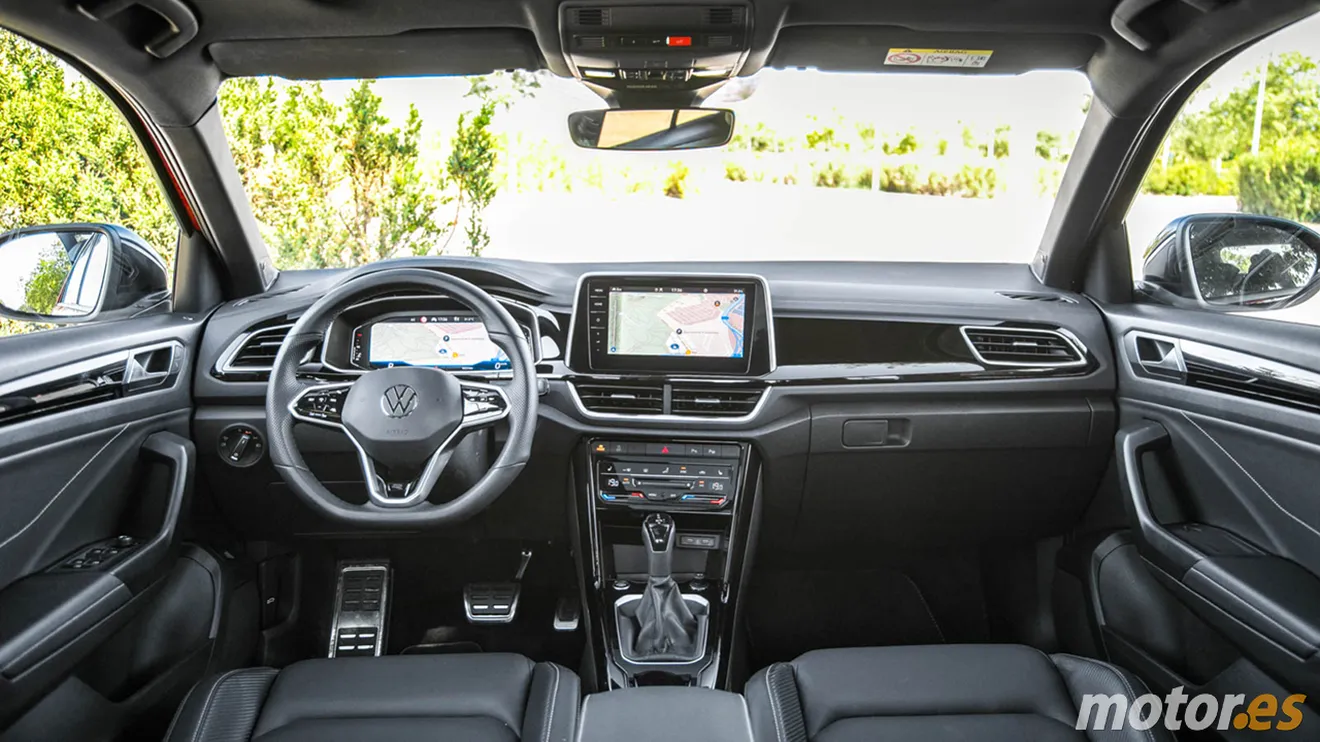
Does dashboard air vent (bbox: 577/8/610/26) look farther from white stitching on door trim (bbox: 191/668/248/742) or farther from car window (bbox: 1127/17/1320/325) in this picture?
white stitching on door trim (bbox: 191/668/248/742)

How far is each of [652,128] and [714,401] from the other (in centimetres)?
85

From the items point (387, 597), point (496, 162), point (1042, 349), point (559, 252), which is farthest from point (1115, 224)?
point (496, 162)

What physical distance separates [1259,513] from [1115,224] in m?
1.02

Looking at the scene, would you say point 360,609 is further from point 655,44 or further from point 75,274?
point 655,44

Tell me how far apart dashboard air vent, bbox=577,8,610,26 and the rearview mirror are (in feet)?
1.20

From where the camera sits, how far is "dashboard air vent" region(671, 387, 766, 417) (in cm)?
281

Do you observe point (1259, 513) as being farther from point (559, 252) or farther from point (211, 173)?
point (211, 173)

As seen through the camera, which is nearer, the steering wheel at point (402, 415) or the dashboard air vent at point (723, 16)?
the steering wheel at point (402, 415)

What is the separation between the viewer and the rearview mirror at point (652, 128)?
9.26 feet

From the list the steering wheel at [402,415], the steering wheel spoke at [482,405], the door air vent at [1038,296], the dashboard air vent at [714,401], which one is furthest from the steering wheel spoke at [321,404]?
the door air vent at [1038,296]

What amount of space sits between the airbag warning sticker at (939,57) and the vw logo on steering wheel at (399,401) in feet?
5.43

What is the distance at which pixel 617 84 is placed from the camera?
9.05 feet

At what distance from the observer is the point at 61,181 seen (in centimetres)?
373

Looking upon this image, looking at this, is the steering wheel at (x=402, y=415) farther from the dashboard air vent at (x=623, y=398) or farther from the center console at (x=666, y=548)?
the center console at (x=666, y=548)
